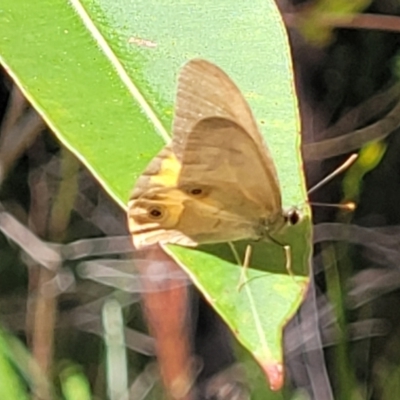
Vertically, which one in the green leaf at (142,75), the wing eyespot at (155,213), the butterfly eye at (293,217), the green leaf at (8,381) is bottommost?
the green leaf at (8,381)

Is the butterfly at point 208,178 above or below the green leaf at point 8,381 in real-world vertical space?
above

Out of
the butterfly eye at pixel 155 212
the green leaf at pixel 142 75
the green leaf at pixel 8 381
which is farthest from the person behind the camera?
the green leaf at pixel 8 381

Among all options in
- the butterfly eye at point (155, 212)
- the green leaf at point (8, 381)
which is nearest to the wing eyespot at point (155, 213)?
the butterfly eye at point (155, 212)

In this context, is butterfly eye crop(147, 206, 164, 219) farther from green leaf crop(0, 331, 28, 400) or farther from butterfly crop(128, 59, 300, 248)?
green leaf crop(0, 331, 28, 400)

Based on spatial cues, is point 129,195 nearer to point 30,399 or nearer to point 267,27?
point 267,27

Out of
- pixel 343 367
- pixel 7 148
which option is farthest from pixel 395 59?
pixel 7 148

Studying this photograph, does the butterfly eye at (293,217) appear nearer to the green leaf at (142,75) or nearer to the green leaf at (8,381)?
the green leaf at (142,75)

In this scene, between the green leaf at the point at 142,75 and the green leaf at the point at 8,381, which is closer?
the green leaf at the point at 142,75

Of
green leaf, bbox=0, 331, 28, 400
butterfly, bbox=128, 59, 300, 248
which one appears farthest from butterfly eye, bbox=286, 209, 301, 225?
green leaf, bbox=0, 331, 28, 400
